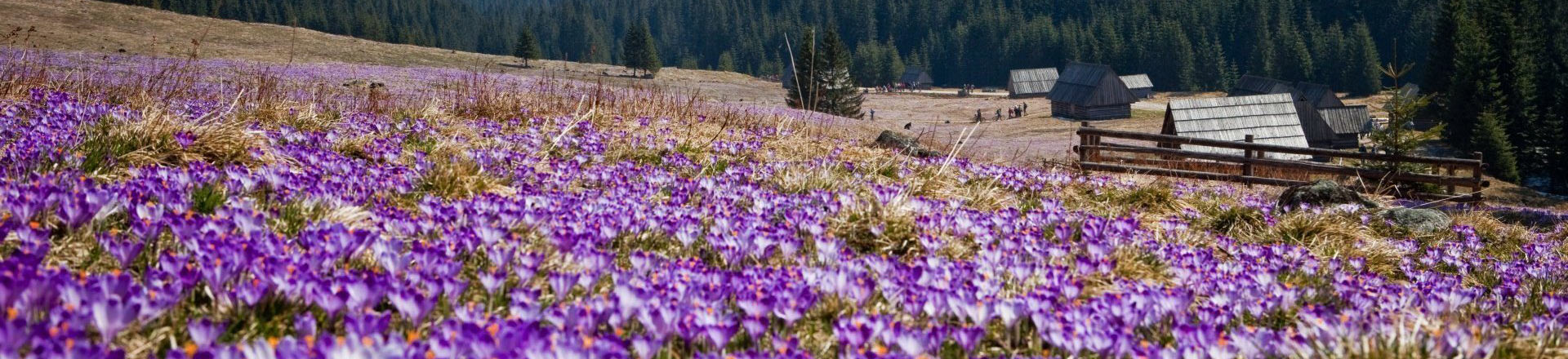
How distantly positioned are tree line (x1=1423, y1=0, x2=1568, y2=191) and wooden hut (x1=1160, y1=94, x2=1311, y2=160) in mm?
16563

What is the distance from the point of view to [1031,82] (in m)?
118

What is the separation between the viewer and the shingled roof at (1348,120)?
63.6 m

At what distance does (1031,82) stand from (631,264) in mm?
120393

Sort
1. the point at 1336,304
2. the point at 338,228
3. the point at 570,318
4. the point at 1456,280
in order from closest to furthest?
the point at 570,318 < the point at 338,228 < the point at 1336,304 < the point at 1456,280

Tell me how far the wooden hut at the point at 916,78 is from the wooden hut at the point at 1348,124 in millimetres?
86958

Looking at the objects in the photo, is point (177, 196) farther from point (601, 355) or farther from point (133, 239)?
point (601, 355)

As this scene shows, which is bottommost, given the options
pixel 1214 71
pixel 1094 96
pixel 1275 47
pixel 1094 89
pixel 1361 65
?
pixel 1094 96

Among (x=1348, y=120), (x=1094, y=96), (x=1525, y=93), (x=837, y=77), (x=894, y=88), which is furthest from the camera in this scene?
(x=894, y=88)

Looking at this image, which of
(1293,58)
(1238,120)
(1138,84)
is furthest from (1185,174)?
(1293,58)

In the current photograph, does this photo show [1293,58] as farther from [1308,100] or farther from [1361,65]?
[1308,100]

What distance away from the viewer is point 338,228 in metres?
2.73

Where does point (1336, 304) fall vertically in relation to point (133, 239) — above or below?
below

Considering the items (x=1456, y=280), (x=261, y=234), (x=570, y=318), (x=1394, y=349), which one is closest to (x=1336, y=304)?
(x=1394, y=349)

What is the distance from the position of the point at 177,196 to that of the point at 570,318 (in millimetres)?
1870
